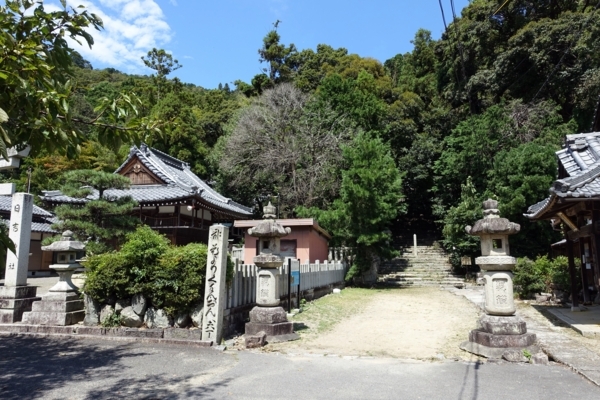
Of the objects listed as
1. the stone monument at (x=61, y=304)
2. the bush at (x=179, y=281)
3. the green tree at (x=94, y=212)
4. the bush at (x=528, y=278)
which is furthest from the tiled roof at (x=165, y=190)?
the bush at (x=528, y=278)

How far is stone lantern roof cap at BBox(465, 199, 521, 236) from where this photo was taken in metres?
6.79

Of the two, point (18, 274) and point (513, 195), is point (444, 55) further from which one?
point (18, 274)

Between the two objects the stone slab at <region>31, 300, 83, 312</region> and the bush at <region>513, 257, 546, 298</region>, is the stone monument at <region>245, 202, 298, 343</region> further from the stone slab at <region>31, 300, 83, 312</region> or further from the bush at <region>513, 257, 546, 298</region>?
the bush at <region>513, 257, 546, 298</region>

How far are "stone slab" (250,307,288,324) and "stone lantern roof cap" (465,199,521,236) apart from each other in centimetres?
388

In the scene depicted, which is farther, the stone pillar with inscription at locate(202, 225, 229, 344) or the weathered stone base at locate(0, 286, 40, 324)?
the weathered stone base at locate(0, 286, 40, 324)

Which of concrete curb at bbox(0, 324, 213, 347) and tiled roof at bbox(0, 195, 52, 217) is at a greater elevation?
tiled roof at bbox(0, 195, 52, 217)

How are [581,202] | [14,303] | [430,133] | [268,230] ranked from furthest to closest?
1. [430,133]
2. [581,202]
3. [14,303]
4. [268,230]

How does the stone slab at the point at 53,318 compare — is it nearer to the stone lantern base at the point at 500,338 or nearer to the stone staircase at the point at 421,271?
the stone lantern base at the point at 500,338

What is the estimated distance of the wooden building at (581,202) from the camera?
301 inches

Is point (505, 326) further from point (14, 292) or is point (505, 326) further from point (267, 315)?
point (14, 292)

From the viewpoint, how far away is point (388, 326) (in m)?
9.46

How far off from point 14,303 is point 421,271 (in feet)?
66.6

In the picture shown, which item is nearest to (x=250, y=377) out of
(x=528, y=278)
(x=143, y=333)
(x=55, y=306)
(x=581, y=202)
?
(x=143, y=333)

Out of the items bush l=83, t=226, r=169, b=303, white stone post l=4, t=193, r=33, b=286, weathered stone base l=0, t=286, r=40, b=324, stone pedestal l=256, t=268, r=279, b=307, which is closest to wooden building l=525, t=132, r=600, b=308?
stone pedestal l=256, t=268, r=279, b=307
